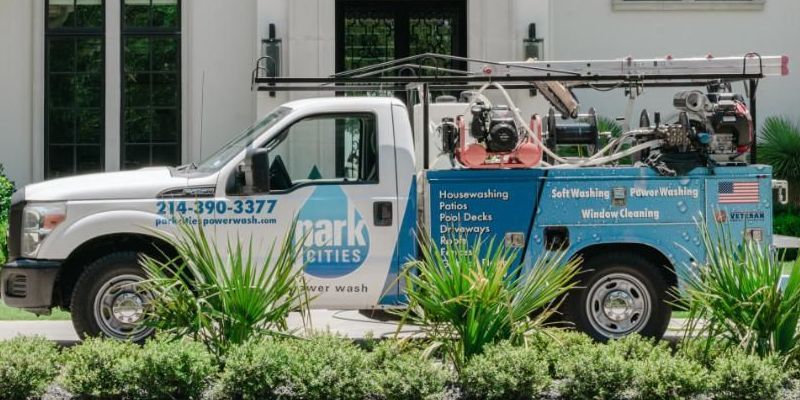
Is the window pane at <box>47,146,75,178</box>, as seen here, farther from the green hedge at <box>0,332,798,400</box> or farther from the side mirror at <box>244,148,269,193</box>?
the green hedge at <box>0,332,798,400</box>

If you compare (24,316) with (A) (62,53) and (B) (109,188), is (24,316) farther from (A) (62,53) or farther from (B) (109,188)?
(A) (62,53)

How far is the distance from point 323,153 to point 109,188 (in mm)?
1831

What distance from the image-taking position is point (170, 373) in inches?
294

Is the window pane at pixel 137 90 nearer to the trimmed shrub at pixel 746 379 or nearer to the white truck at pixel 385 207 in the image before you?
the white truck at pixel 385 207

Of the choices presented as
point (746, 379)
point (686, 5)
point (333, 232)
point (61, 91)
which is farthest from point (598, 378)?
point (61, 91)

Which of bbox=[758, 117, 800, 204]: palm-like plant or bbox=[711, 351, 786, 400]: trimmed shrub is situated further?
bbox=[758, 117, 800, 204]: palm-like plant

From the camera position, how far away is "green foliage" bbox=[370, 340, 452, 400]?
7398 millimetres

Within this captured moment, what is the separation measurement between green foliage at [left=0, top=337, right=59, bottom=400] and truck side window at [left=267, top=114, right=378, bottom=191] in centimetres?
283

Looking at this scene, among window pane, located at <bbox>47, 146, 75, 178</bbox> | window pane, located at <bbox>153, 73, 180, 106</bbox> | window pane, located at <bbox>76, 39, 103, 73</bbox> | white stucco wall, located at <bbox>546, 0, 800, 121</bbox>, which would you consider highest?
white stucco wall, located at <bbox>546, 0, 800, 121</bbox>

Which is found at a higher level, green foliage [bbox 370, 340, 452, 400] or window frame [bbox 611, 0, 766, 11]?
window frame [bbox 611, 0, 766, 11]

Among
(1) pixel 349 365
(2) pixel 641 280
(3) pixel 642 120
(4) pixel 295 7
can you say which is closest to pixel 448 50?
(4) pixel 295 7

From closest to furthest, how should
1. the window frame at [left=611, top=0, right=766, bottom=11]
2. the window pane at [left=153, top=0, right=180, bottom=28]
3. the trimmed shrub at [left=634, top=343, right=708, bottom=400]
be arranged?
the trimmed shrub at [left=634, top=343, right=708, bottom=400], the window pane at [left=153, top=0, right=180, bottom=28], the window frame at [left=611, top=0, right=766, bottom=11]

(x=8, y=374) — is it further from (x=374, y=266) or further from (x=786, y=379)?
(x=786, y=379)

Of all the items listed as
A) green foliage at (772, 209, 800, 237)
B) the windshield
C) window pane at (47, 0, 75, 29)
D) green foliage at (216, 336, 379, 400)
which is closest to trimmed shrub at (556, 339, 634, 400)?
green foliage at (216, 336, 379, 400)
